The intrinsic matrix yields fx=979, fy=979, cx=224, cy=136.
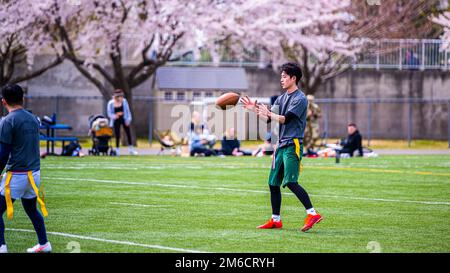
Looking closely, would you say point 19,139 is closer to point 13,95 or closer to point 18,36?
point 13,95

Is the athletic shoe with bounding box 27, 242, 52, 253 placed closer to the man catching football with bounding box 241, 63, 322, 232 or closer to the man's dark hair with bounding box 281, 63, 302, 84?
the man catching football with bounding box 241, 63, 322, 232

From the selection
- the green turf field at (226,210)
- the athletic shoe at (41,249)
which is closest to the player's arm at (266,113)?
the green turf field at (226,210)

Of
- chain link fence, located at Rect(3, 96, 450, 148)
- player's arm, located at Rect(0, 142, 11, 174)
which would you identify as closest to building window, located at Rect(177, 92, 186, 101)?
chain link fence, located at Rect(3, 96, 450, 148)

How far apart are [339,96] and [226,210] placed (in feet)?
111

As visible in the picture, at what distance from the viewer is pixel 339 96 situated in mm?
47750

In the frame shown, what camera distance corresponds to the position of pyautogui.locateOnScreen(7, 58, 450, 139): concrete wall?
43844 millimetres

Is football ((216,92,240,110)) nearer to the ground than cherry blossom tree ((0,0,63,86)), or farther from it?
nearer to the ground

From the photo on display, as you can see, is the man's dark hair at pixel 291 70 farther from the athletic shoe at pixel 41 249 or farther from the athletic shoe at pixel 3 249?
the athletic shoe at pixel 3 249

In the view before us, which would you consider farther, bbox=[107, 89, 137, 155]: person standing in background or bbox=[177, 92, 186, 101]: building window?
bbox=[177, 92, 186, 101]: building window

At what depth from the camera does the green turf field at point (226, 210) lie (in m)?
10.8

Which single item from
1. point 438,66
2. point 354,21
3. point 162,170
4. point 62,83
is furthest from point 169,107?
point 162,170

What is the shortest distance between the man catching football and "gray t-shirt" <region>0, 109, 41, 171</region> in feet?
9.36

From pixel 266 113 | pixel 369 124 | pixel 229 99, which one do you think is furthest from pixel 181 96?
pixel 266 113

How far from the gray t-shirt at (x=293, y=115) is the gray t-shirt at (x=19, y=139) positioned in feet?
11.0
